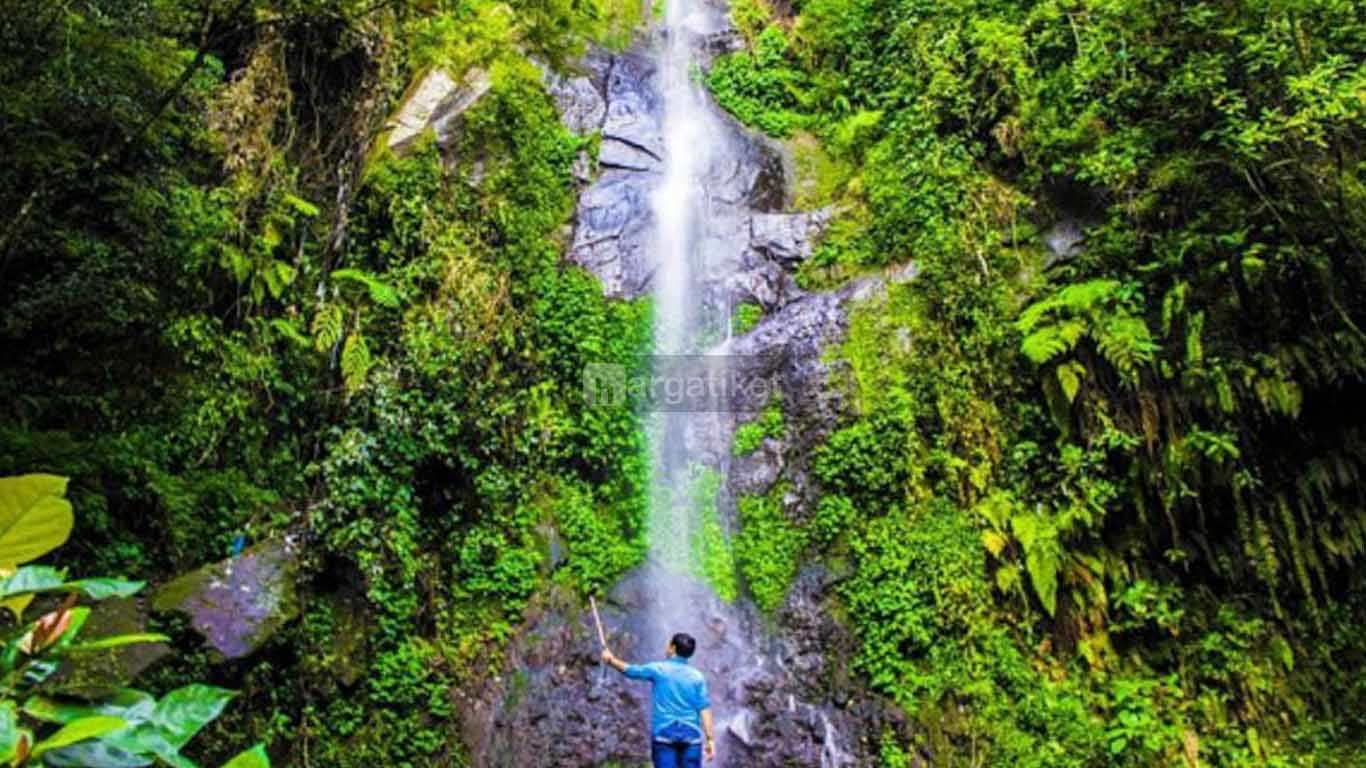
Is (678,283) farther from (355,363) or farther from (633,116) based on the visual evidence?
(355,363)

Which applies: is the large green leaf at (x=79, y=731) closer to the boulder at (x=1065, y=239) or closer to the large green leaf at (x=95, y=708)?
the large green leaf at (x=95, y=708)

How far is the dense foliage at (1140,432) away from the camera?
19.7 feet

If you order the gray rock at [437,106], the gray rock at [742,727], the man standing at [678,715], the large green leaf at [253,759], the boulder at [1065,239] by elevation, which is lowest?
the gray rock at [742,727]

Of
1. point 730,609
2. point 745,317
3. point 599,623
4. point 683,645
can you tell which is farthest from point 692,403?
point 683,645

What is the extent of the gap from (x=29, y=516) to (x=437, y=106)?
313 inches

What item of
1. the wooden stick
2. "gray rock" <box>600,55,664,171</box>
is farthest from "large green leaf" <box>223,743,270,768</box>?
"gray rock" <box>600,55,664,171</box>

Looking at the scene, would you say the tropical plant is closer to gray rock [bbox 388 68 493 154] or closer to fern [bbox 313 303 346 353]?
fern [bbox 313 303 346 353]

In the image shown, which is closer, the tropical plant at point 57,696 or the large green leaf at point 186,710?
the tropical plant at point 57,696

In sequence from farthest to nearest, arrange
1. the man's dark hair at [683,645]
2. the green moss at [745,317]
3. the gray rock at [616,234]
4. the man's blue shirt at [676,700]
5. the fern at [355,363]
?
the gray rock at [616,234] < the green moss at [745,317] < the fern at [355,363] < the man's dark hair at [683,645] < the man's blue shirt at [676,700]

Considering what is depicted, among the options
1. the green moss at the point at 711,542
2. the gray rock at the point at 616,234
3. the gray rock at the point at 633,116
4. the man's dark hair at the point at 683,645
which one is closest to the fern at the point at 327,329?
the gray rock at the point at 616,234

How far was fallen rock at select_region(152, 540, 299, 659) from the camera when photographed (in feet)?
17.5

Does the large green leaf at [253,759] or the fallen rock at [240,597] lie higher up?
the fallen rock at [240,597]

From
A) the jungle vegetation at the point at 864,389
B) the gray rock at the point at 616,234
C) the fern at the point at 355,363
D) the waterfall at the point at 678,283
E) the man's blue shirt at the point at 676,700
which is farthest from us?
the gray rock at the point at 616,234

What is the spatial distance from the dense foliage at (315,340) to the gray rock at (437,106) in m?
0.16
